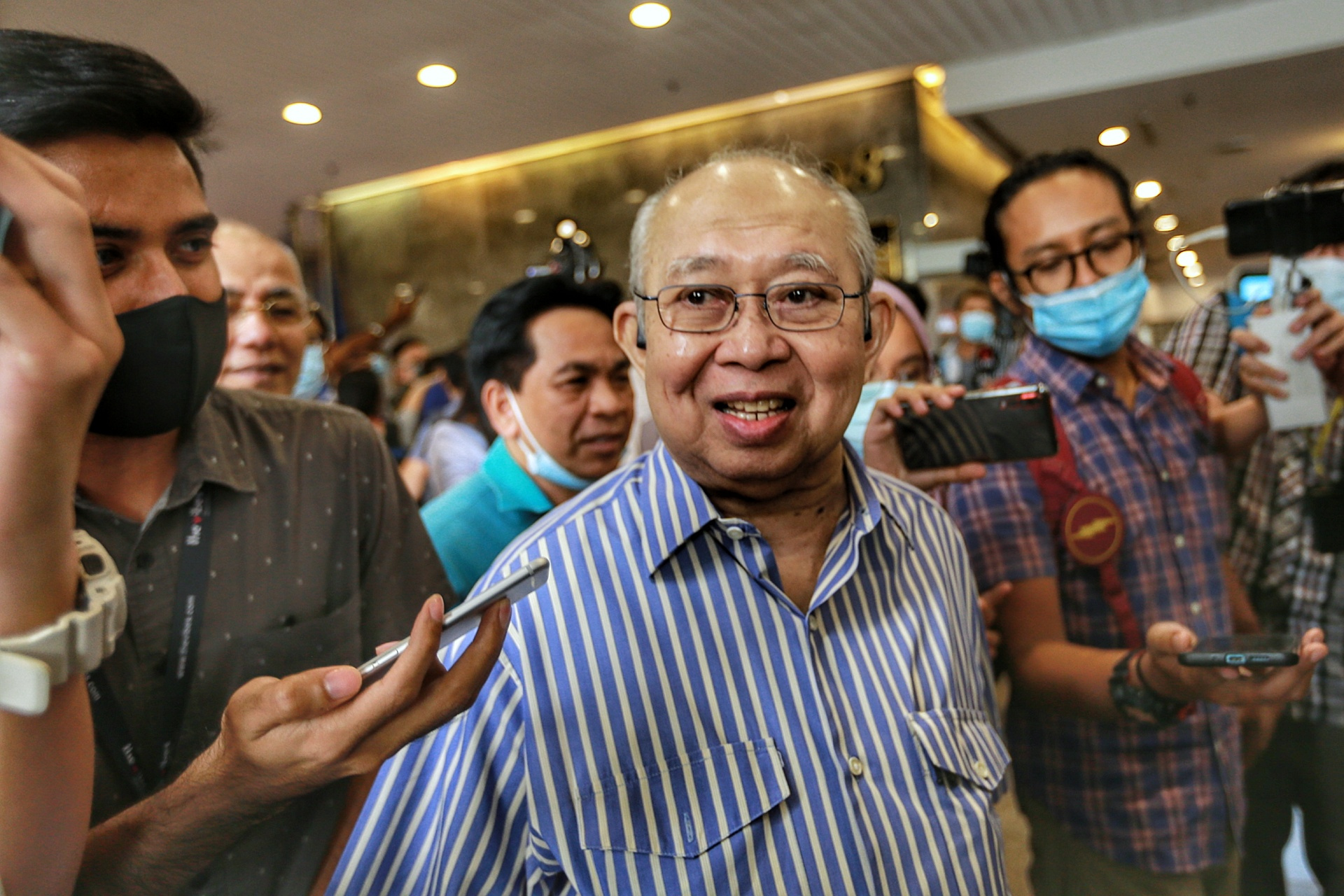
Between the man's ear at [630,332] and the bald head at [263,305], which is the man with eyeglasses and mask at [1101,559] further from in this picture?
the bald head at [263,305]

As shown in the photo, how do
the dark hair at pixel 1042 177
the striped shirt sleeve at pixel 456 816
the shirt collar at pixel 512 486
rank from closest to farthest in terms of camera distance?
1. the striped shirt sleeve at pixel 456 816
2. the dark hair at pixel 1042 177
3. the shirt collar at pixel 512 486

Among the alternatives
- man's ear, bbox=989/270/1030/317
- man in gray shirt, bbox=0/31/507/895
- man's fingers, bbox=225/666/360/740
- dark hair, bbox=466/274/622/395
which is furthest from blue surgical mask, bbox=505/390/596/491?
man's fingers, bbox=225/666/360/740

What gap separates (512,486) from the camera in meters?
1.81

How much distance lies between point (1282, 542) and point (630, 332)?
1.43 m

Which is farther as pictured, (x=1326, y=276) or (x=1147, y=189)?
(x=1147, y=189)

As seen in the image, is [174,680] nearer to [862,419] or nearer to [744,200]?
[744,200]

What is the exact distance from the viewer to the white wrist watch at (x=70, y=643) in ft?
1.55

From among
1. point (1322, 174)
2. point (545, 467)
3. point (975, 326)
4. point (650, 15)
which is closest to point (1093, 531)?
point (1322, 174)

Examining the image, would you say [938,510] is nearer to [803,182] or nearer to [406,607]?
[803,182]

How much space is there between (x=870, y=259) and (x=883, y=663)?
Answer: 51 cm

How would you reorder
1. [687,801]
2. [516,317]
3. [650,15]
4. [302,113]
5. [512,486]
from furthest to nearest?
[650,15] < [516,317] < [512,486] < [302,113] < [687,801]

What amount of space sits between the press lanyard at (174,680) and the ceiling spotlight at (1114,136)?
1842 millimetres

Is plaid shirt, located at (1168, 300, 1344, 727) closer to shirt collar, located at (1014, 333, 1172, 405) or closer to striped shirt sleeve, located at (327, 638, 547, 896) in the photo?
shirt collar, located at (1014, 333, 1172, 405)

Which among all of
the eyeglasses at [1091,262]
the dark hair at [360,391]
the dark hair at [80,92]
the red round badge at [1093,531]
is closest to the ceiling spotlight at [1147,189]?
the eyeglasses at [1091,262]
